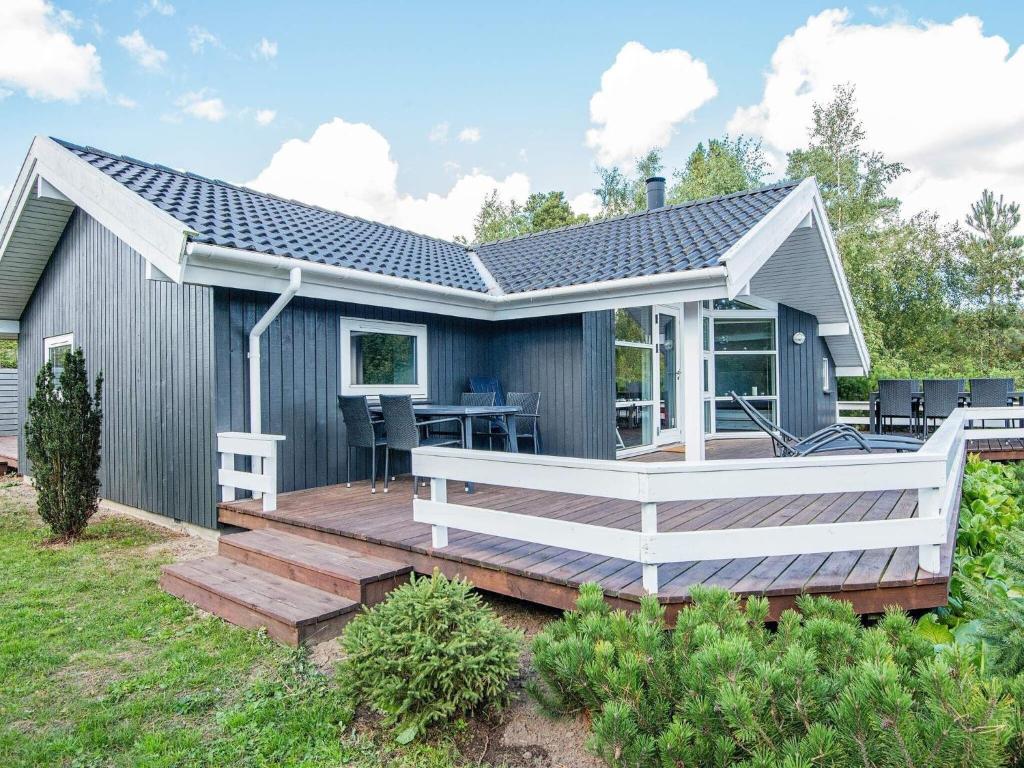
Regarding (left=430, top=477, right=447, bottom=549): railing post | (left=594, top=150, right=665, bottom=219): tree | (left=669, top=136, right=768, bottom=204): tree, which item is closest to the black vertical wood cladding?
(left=430, top=477, right=447, bottom=549): railing post

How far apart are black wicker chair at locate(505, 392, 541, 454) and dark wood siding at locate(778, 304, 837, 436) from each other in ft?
14.2

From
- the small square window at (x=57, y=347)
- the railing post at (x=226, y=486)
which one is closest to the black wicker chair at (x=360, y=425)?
the railing post at (x=226, y=486)

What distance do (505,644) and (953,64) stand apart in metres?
22.0

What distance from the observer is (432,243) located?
29.2 ft

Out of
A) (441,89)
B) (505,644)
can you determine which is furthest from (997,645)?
(441,89)

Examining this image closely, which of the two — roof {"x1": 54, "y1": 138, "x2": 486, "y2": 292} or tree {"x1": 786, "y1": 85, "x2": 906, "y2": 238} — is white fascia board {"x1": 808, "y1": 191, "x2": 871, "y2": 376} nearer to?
roof {"x1": 54, "y1": 138, "x2": 486, "y2": 292}

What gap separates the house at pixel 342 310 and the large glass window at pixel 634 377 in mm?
32

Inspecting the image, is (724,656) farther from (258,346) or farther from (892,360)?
(892,360)

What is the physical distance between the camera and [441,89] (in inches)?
560

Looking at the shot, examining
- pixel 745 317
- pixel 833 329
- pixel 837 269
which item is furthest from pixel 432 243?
pixel 833 329

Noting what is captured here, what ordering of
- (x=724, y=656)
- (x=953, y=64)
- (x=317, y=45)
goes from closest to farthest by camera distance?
(x=724, y=656), (x=317, y=45), (x=953, y=64)

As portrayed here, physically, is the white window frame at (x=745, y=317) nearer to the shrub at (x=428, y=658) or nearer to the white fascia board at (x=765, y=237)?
the white fascia board at (x=765, y=237)

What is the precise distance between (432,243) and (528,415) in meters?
3.65

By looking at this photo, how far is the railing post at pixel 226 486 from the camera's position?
201 inches
